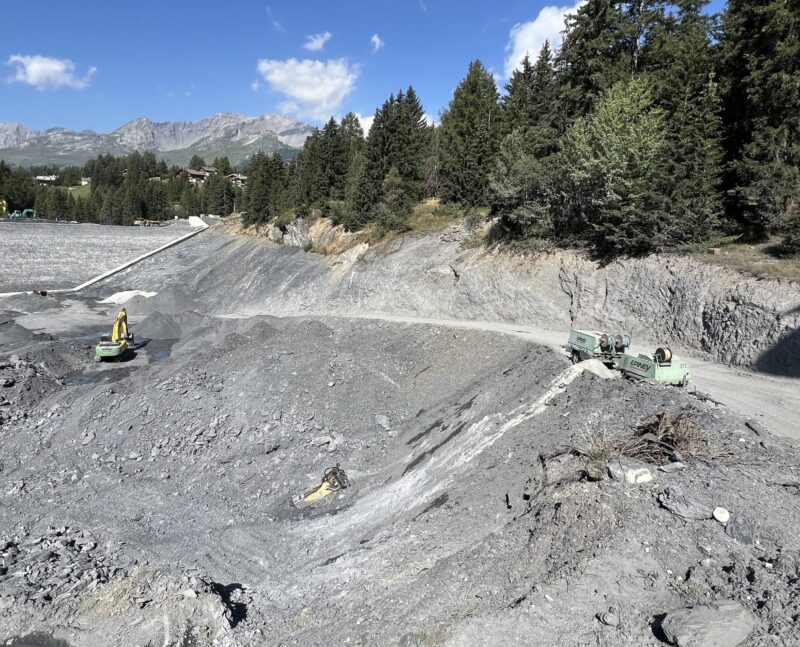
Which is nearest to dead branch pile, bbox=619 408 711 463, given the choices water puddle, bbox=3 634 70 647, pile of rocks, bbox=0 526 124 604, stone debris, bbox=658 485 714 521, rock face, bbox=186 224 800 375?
stone debris, bbox=658 485 714 521

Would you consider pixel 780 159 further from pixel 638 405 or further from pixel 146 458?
pixel 146 458

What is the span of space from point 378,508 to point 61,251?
61.1m

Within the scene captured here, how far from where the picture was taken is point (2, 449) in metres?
15.0

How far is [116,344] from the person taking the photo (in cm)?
2434

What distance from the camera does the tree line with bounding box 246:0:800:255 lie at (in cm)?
1939

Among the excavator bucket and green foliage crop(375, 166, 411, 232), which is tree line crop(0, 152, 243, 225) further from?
the excavator bucket

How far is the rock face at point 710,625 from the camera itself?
5262mm

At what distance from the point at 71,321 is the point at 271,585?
113 ft

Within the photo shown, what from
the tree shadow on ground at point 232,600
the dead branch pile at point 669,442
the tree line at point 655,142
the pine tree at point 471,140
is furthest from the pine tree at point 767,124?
the tree shadow on ground at point 232,600

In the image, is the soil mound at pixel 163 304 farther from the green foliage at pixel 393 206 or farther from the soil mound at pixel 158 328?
the green foliage at pixel 393 206

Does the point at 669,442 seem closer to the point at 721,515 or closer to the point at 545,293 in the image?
the point at 721,515

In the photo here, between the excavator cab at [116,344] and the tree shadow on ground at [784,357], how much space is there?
89.9ft

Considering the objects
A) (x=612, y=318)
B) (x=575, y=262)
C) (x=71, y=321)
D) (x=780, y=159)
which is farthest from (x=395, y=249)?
(x=71, y=321)

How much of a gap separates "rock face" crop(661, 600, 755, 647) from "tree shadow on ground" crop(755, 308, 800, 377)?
11.8 meters
